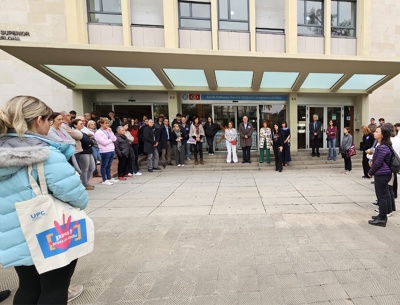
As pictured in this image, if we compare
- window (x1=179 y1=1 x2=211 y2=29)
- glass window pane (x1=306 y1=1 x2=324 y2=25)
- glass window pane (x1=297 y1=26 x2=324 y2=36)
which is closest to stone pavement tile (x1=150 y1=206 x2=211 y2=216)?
window (x1=179 y1=1 x2=211 y2=29)

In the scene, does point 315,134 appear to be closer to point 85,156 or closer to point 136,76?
point 136,76

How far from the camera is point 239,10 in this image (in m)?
11.6

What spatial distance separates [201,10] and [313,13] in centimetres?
571

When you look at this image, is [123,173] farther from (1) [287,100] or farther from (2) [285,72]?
(1) [287,100]

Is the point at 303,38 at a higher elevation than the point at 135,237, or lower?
higher

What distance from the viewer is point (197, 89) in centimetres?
1102

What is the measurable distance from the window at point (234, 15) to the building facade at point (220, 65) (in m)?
0.05

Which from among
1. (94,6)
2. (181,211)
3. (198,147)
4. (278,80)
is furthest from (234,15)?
(181,211)

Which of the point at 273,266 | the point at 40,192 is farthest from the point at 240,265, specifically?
the point at 40,192

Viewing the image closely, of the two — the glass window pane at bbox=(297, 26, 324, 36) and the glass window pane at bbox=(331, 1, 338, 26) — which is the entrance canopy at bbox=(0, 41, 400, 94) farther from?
→ the glass window pane at bbox=(331, 1, 338, 26)

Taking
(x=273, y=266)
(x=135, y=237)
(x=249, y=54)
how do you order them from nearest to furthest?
1. (x=273, y=266)
2. (x=135, y=237)
3. (x=249, y=54)

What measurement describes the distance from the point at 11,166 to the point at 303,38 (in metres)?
13.2

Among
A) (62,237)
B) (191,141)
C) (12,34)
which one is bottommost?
(62,237)

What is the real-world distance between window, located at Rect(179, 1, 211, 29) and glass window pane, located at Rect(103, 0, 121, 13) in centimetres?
282
